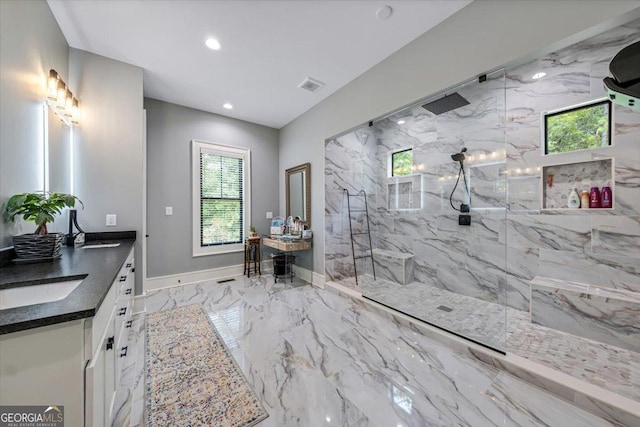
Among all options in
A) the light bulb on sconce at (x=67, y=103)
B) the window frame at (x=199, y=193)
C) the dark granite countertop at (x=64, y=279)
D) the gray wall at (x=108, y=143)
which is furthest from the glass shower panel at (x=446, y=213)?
the light bulb on sconce at (x=67, y=103)

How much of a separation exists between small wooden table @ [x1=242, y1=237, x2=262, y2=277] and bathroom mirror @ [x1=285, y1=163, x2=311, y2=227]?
834 millimetres

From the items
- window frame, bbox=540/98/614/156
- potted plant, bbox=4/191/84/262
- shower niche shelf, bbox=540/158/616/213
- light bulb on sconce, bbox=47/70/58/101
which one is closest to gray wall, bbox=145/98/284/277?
light bulb on sconce, bbox=47/70/58/101

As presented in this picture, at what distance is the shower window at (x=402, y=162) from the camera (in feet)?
12.5

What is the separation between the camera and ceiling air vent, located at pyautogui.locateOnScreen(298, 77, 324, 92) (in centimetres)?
312

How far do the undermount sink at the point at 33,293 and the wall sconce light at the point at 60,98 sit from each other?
185cm

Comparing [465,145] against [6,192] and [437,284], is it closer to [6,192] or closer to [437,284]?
[437,284]

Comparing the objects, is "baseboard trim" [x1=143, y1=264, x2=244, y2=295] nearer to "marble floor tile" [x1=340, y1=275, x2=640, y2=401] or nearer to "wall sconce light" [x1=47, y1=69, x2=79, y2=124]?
"wall sconce light" [x1=47, y1=69, x2=79, y2=124]

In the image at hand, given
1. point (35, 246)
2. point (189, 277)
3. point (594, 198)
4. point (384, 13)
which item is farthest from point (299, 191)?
point (594, 198)

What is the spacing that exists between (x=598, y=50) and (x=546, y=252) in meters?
2.14

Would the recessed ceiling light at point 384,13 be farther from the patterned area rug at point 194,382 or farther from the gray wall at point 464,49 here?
the patterned area rug at point 194,382

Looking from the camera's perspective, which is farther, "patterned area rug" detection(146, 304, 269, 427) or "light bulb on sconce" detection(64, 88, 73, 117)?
"light bulb on sconce" detection(64, 88, 73, 117)

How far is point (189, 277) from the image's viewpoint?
3820 mm

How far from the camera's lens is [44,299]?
121cm

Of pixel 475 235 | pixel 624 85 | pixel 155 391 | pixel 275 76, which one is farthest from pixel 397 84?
pixel 155 391
